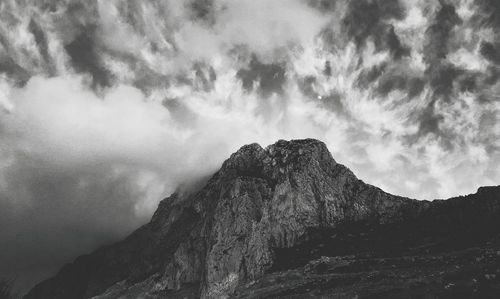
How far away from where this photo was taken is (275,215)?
159500 mm

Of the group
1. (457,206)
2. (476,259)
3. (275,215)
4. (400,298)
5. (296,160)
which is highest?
(296,160)

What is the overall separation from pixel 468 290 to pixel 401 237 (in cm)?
9057

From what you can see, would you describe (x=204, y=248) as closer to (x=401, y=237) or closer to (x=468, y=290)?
(x=401, y=237)

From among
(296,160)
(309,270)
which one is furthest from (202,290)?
(296,160)

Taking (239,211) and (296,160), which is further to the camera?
(296,160)

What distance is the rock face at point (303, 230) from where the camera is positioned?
4299 inches

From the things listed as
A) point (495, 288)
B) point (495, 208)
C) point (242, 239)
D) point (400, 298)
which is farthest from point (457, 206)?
point (495, 288)

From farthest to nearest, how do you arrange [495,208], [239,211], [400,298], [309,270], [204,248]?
[204,248]
[239,211]
[495,208]
[309,270]
[400,298]

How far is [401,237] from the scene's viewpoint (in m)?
127

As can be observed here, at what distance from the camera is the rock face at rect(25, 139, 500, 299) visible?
109 m

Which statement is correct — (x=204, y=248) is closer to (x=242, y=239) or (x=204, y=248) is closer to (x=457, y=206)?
(x=242, y=239)

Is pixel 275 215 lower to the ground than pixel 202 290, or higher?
higher

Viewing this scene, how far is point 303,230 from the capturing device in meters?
158

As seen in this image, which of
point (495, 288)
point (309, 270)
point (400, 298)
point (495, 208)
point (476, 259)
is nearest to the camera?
point (495, 288)
